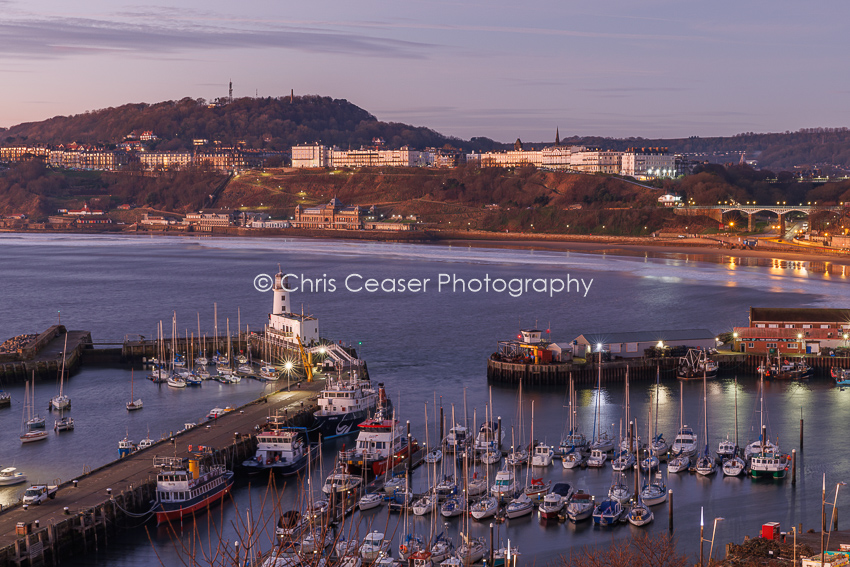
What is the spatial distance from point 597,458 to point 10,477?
11.4 metres

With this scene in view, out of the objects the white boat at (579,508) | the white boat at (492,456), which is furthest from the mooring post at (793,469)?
the white boat at (492,456)

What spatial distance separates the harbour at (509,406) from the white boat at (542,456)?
0.21 meters

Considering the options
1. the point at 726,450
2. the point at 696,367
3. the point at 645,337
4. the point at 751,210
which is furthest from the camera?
the point at 751,210

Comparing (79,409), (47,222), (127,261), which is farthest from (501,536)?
(47,222)

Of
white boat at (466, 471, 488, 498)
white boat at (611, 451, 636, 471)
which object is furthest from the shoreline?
white boat at (466, 471, 488, 498)

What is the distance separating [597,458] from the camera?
20656 millimetres

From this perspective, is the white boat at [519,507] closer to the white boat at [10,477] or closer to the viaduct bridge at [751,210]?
the white boat at [10,477]

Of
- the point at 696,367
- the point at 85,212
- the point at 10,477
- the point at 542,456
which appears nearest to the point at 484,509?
the point at 542,456

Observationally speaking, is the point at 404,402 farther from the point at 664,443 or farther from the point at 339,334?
the point at 339,334

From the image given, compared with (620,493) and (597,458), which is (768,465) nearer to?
(597,458)

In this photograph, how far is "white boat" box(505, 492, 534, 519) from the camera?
17.3 metres

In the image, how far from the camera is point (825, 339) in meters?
31.5

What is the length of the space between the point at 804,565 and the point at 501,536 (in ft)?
17.1

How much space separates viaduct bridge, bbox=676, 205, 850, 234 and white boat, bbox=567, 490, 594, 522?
73.1 metres
